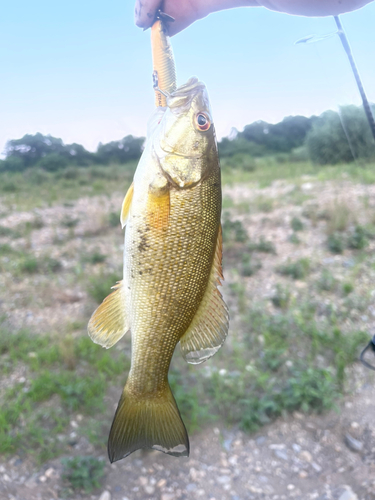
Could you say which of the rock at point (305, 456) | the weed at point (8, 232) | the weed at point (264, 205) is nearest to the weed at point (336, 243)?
the weed at point (264, 205)

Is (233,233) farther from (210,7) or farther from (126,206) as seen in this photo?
(126,206)

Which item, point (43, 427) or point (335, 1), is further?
point (43, 427)

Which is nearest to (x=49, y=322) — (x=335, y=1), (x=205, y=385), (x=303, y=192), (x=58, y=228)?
(x=205, y=385)

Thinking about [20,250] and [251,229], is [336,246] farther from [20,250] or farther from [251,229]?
[20,250]

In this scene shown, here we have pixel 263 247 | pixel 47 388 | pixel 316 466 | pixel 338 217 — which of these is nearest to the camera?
pixel 316 466

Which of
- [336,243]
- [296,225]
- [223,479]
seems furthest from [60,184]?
[223,479]

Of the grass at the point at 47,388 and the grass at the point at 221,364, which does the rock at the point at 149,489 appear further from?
the grass at the point at 47,388

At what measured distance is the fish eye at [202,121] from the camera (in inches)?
48.3

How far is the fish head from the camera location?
1.20m

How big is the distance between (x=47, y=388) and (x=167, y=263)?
7.16 feet

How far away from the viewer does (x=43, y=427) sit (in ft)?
8.56

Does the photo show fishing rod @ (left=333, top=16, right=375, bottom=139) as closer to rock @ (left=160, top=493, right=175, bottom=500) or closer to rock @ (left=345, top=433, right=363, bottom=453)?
rock @ (left=345, top=433, right=363, bottom=453)

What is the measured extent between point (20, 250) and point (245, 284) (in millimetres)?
3141

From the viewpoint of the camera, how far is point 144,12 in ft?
4.24
